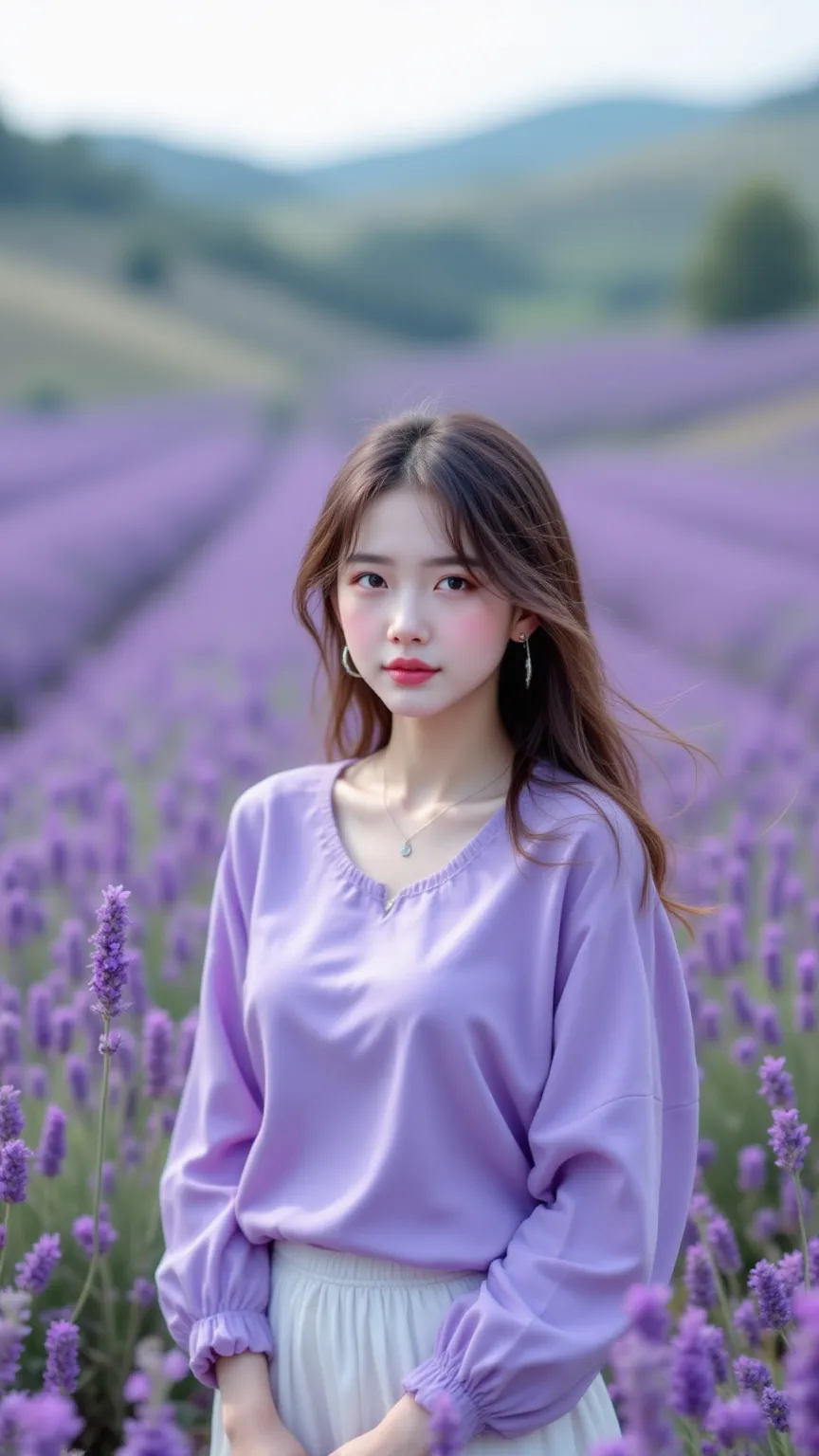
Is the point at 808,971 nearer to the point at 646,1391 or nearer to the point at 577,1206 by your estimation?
the point at 577,1206

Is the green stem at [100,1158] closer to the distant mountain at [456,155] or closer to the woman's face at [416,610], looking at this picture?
the woman's face at [416,610]

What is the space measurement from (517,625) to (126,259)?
1821 cm

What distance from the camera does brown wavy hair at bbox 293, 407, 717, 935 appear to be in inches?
49.8

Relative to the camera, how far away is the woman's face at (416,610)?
1.25m

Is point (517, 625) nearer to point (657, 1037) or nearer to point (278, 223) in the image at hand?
point (657, 1037)

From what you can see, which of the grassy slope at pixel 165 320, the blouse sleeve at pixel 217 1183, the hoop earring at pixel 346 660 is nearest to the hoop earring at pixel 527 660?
the hoop earring at pixel 346 660

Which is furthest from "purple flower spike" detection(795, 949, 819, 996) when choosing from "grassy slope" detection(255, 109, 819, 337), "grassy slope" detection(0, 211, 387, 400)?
"grassy slope" detection(0, 211, 387, 400)

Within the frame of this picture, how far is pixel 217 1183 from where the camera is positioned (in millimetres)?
1359

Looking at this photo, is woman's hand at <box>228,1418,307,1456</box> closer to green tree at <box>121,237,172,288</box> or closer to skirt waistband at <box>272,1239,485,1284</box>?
skirt waistband at <box>272,1239,485,1284</box>

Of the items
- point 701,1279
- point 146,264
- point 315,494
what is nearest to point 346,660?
point 701,1279

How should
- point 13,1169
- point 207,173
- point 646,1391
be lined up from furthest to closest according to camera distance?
point 207,173
point 13,1169
point 646,1391

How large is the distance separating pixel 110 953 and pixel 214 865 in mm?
1498

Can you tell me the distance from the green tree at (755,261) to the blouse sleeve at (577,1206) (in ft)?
30.5

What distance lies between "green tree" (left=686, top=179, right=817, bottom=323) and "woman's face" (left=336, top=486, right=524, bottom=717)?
30.0ft
